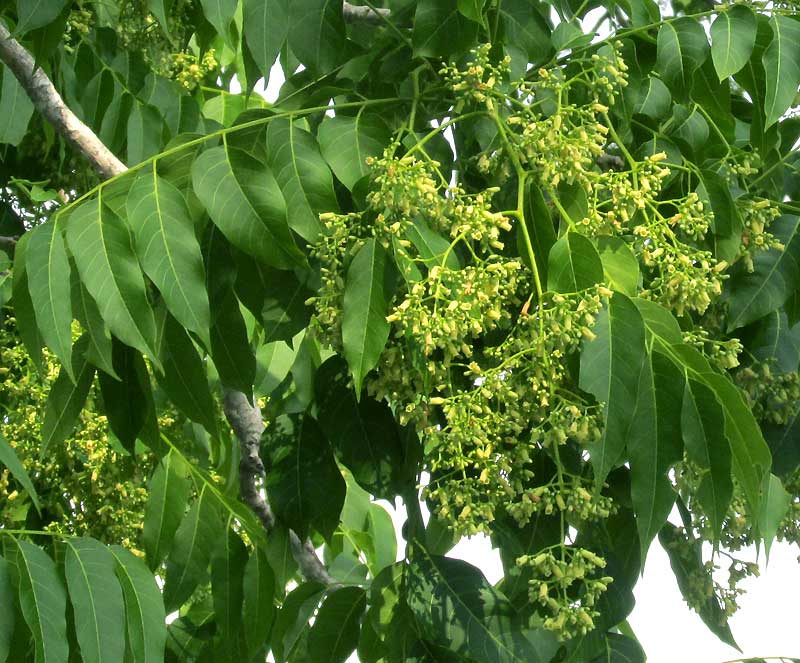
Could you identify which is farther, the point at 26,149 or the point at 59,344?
the point at 26,149

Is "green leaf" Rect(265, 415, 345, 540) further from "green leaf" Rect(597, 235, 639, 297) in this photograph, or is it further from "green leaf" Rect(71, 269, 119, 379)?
"green leaf" Rect(597, 235, 639, 297)

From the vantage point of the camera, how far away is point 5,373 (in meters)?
2.52

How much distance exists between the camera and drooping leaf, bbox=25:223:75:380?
5.91ft

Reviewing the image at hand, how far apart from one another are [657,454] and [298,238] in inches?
23.9

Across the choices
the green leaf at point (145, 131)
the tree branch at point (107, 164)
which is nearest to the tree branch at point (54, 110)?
the tree branch at point (107, 164)

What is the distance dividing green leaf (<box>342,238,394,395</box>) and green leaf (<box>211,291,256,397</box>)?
1.07 feet

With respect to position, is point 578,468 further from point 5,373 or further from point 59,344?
point 5,373

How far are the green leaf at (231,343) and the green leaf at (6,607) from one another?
0.43 meters

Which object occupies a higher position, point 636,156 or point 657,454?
point 636,156

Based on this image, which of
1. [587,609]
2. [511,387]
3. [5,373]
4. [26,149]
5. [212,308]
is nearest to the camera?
[511,387]

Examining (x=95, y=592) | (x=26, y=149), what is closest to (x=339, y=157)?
(x=95, y=592)

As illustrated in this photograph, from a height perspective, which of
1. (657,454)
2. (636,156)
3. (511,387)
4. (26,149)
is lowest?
(657,454)

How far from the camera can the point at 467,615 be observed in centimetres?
199

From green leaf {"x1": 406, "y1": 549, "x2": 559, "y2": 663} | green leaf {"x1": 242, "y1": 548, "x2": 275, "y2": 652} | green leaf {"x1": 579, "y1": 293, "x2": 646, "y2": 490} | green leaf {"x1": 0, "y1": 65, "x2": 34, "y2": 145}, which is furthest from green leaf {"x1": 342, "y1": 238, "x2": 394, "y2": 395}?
green leaf {"x1": 0, "y1": 65, "x2": 34, "y2": 145}
